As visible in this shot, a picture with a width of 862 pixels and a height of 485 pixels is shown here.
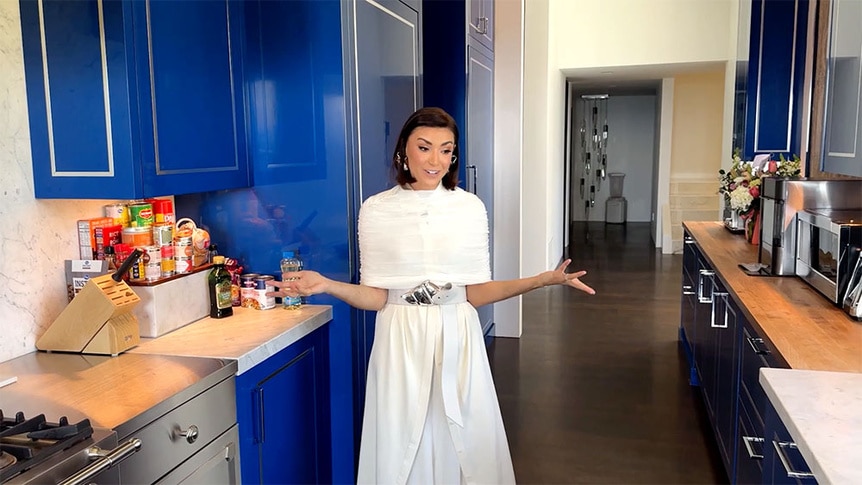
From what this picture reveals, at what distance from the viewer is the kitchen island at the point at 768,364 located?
54.0 inches

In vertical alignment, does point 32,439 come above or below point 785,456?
above

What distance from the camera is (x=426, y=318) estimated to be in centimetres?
215

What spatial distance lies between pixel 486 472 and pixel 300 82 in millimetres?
1445

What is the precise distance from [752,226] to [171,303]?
3.34 m

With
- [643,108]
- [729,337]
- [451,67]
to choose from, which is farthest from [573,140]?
[729,337]

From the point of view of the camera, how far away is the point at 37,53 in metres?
1.97

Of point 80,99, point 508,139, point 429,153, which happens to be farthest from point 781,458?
point 508,139

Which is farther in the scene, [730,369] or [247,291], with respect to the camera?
[730,369]

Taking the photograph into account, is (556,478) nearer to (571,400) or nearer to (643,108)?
(571,400)

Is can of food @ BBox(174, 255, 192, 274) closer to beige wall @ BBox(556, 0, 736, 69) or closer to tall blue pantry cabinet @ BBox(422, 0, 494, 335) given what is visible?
tall blue pantry cabinet @ BBox(422, 0, 494, 335)

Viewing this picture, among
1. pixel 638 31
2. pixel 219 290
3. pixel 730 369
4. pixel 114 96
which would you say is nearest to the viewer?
pixel 114 96

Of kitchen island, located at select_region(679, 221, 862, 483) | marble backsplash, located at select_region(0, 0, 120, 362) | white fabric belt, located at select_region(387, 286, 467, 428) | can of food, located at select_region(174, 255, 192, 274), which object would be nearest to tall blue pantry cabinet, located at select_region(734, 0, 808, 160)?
kitchen island, located at select_region(679, 221, 862, 483)

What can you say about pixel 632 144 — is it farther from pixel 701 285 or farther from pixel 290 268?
pixel 290 268

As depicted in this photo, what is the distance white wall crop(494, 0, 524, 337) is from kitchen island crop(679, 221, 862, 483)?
144 centimetres
